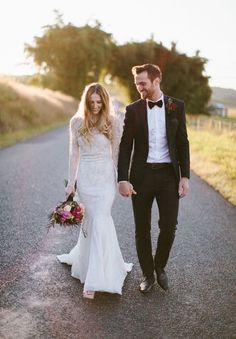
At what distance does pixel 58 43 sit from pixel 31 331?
57.5 metres

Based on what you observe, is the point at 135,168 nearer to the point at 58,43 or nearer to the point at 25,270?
the point at 25,270

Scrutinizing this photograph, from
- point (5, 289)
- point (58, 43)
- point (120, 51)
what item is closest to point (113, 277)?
point (5, 289)

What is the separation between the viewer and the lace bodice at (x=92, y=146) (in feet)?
17.1

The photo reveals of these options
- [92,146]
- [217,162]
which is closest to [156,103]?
[92,146]

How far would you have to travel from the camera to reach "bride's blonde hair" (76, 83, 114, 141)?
201 inches

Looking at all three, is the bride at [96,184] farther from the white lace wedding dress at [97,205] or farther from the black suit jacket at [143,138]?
the black suit jacket at [143,138]

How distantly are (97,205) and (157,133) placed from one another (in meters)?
0.94

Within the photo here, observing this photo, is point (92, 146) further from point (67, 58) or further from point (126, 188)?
point (67, 58)

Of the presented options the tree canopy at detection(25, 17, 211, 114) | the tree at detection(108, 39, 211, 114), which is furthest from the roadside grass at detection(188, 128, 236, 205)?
the tree canopy at detection(25, 17, 211, 114)

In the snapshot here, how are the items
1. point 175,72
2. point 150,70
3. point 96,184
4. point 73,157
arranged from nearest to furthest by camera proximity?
point 150,70 < point 96,184 < point 73,157 < point 175,72

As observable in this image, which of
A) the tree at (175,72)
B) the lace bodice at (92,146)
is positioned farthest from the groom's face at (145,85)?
the tree at (175,72)

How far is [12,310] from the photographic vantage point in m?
4.51

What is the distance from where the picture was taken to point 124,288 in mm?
5230

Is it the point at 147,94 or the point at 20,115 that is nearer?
the point at 147,94
